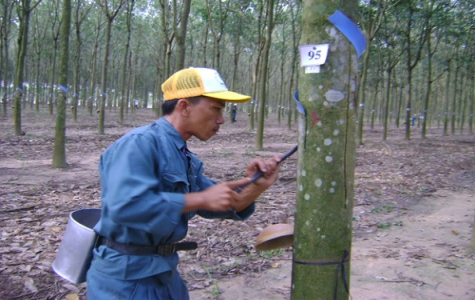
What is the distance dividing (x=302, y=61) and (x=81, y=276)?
1.39m

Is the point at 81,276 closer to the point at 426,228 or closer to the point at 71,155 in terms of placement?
the point at 426,228

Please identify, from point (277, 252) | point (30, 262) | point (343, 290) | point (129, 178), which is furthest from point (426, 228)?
point (129, 178)

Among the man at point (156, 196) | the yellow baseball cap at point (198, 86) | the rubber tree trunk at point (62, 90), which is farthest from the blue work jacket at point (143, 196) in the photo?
the rubber tree trunk at point (62, 90)

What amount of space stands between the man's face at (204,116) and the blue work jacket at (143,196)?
0.28ft

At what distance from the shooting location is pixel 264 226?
5.16 meters

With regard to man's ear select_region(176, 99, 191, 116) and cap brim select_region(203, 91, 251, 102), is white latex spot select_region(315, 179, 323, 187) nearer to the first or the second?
cap brim select_region(203, 91, 251, 102)

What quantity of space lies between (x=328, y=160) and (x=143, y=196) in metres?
0.87

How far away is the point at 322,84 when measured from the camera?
1916 mm

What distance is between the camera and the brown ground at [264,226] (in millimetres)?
3578

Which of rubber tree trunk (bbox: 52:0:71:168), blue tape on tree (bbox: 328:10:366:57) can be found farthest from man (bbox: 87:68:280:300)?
rubber tree trunk (bbox: 52:0:71:168)

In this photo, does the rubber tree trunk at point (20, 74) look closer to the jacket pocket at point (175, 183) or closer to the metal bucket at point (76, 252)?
the metal bucket at point (76, 252)

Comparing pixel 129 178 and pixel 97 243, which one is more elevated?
pixel 129 178

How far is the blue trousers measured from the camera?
5.45ft

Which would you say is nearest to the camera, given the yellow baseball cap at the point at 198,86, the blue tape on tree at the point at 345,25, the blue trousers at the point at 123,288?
the blue trousers at the point at 123,288
